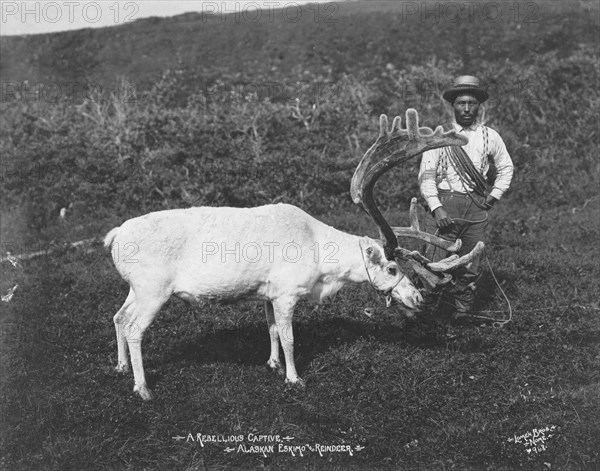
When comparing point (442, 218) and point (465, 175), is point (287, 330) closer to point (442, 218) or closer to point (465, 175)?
point (442, 218)

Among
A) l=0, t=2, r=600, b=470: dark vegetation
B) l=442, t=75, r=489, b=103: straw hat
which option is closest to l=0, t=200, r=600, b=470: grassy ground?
l=0, t=2, r=600, b=470: dark vegetation

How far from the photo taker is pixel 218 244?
23.6 feet

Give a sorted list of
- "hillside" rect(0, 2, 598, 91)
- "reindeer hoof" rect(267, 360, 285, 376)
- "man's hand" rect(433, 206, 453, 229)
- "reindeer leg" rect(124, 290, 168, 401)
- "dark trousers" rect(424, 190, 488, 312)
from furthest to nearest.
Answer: "hillside" rect(0, 2, 598, 91) < "dark trousers" rect(424, 190, 488, 312) < "man's hand" rect(433, 206, 453, 229) < "reindeer hoof" rect(267, 360, 285, 376) < "reindeer leg" rect(124, 290, 168, 401)

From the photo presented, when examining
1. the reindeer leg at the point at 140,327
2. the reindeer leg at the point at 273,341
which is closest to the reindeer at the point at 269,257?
the reindeer leg at the point at 140,327

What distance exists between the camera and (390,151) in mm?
7285

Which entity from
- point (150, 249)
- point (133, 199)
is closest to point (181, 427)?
Answer: point (150, 249)

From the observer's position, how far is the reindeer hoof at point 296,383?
7.33 meters

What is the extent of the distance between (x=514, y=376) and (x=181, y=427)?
12.4 feet

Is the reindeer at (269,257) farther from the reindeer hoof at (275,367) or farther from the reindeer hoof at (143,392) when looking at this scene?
the reindeer hoof at (275,367)

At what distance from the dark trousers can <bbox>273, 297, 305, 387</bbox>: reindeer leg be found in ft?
7.05

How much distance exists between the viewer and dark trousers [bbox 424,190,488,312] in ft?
27.4

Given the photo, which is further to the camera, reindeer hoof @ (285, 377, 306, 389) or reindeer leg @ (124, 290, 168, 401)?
reindeer hoof @ (285, 377, 306, 389)

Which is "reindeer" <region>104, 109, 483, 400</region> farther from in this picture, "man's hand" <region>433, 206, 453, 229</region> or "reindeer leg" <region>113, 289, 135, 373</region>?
"man's hand" <region>433, 206, 453, 229</region>

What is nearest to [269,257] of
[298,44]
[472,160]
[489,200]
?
[472,160]
